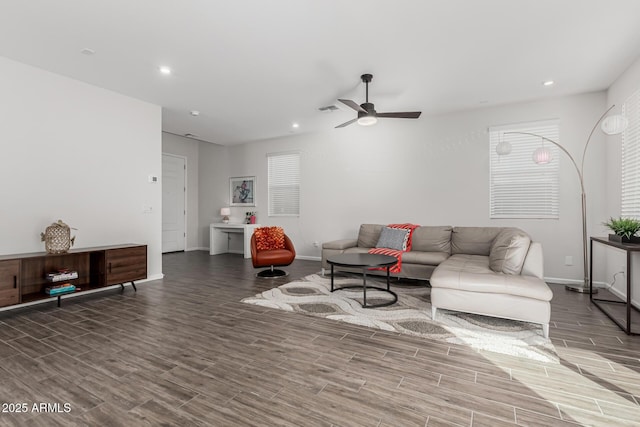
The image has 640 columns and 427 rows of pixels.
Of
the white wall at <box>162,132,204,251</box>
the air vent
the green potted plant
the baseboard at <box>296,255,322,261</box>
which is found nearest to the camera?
the green potted plant

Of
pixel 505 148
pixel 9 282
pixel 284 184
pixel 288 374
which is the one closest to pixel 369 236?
pixel 505 148

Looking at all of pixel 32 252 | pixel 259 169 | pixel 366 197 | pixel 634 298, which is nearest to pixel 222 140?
pixel 259 169

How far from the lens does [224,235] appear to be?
8039 millimetres

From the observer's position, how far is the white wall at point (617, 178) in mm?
3557

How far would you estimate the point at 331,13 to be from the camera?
2672mm

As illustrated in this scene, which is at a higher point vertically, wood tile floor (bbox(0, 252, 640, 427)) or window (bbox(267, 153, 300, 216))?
window (bbox(267, 153, 300, 216))

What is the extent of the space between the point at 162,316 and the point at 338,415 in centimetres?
239

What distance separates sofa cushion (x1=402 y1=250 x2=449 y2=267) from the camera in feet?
14.5

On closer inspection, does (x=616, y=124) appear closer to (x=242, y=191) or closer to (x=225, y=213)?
(x=242, y=191)

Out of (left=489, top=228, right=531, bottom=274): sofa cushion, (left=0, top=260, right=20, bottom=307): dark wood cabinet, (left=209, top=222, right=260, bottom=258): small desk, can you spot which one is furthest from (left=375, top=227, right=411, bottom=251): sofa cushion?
(left=0, top=260, right=20, bottom=307): dark wood cabinet

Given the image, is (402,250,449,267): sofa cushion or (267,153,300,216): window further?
(267,153,300,216): window

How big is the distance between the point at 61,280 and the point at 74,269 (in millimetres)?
320

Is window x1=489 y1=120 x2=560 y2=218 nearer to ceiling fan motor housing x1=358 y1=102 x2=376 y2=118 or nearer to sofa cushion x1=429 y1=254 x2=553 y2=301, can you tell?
sofa cushion x1=429 y1=254 x2=553 y2=301

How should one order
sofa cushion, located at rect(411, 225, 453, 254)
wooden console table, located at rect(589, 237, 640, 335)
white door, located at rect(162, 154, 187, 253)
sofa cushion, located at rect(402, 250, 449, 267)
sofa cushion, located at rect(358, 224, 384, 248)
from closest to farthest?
wooden console table, located at rect(589, 237, 640, 335) < sofa cushion, located at rect(402, 250, 449, 267) < sofa cushion, located at rect(411, 225, 453, 254) < sofa cushion, located at rect(358, 224, 384, 248) < white door, located at rect(162, 154, 187, 253)
